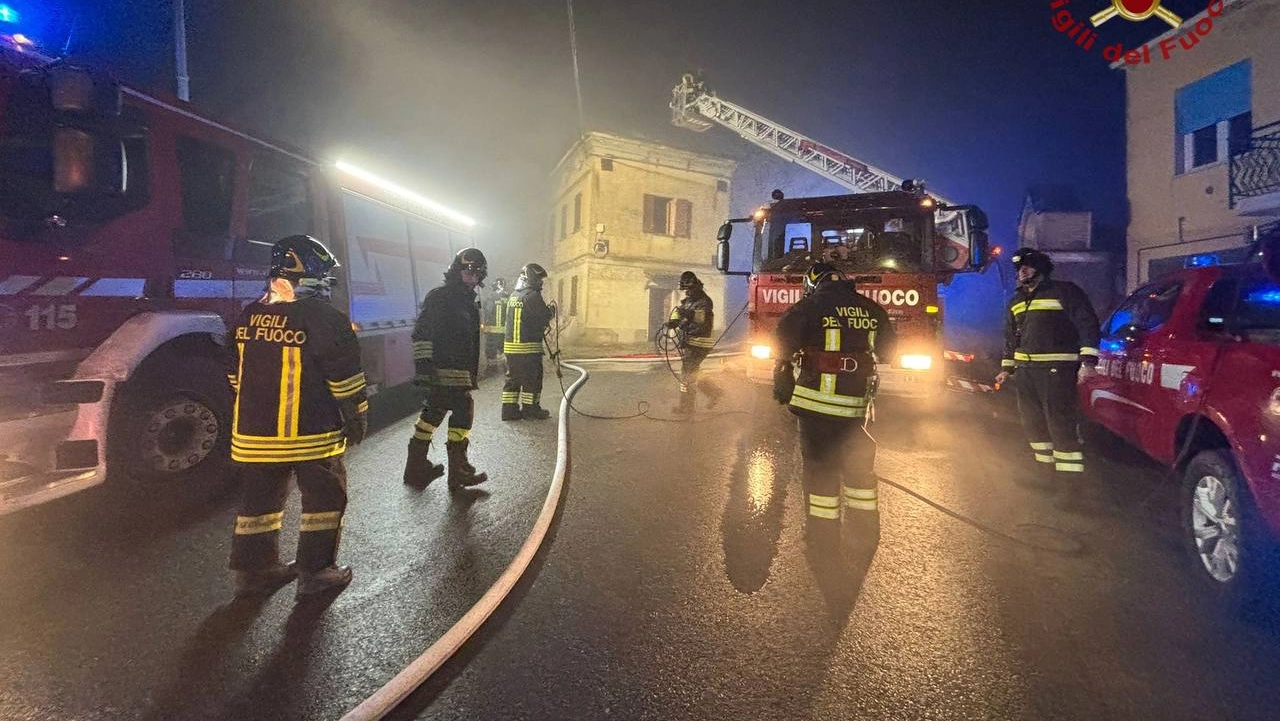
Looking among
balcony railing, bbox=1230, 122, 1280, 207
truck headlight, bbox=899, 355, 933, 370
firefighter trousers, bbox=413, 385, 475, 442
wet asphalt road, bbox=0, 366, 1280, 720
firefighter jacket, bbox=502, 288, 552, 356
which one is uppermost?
balcony railing, bbox=1230, 122, 1280, 207

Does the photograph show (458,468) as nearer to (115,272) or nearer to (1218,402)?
(115,272)

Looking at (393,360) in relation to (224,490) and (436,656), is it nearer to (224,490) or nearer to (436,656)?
(224,490)

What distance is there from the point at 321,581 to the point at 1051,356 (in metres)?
5.35

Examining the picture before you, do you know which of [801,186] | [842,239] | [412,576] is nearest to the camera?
[412,576]

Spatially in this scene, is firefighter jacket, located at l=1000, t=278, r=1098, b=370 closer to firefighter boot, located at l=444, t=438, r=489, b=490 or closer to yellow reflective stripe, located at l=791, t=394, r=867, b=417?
yellow reflective stripe, located at l=791, t=394, r=867, b=417

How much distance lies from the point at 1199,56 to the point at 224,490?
18910 mm

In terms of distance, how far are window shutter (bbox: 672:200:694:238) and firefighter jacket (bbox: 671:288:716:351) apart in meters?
16.3

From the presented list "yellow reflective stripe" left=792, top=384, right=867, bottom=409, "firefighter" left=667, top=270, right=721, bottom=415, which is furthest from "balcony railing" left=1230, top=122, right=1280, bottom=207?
"yellow reflective stripe" left=792, top=384, right=867, bottom=409

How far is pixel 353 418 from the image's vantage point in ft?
9.48

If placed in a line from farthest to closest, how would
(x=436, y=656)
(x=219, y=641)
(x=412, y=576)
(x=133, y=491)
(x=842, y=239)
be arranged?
(x=842, y=239) < (x=133, y=491) < (x=412, y=576) < (x=219, y=641) < (x=436, y=656)

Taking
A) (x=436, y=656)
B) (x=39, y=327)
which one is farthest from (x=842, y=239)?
(x=39, y=327)

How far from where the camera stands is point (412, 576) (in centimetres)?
294

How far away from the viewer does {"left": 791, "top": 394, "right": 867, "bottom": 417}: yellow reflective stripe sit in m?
3.12

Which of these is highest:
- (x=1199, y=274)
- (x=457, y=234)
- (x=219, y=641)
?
(x=457, y=234)
